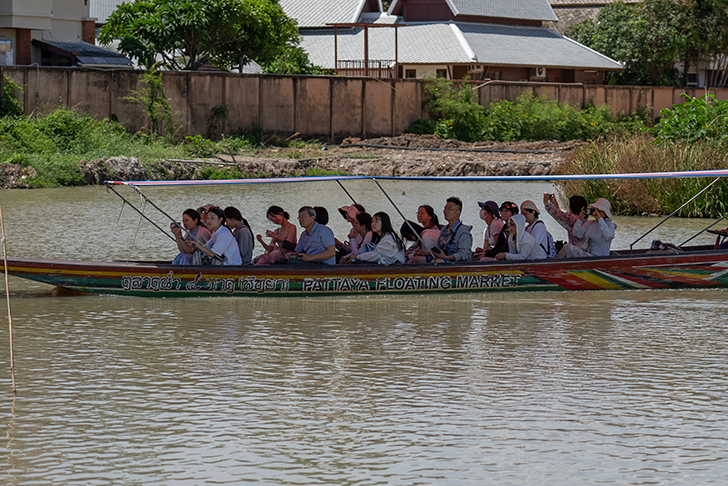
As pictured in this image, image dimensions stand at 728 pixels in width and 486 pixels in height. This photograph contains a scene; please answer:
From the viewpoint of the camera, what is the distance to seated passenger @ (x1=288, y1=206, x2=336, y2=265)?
14.0 metres

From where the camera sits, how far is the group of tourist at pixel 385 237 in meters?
13.9

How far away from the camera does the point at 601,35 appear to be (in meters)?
58.9

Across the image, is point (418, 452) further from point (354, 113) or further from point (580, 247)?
point (354, 113)

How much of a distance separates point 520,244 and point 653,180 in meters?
9.84

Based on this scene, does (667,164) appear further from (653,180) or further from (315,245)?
(315,245)

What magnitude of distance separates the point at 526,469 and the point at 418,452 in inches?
32.7

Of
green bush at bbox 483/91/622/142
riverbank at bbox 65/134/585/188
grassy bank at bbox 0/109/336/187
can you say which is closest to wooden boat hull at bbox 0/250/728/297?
grassy bank at bbox 0/109/336/187

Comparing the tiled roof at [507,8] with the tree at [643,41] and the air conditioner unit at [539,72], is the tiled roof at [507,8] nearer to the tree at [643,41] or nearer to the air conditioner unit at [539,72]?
the tree at [643,41]

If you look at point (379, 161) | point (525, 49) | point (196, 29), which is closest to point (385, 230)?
point (379, 161)

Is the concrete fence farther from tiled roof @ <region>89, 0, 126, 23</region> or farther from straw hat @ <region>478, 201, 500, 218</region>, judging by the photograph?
straw hat @ <region>478, 201, 500, 218</region>

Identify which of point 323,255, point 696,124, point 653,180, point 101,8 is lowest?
point 323,255

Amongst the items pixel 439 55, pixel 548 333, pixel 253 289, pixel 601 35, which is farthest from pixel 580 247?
pixel 601 35

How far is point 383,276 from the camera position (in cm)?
1400

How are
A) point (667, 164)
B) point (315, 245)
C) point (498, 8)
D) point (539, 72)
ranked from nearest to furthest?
point (315, 245)
point (667, 164)
point (539, 72)
point (498, 8)
